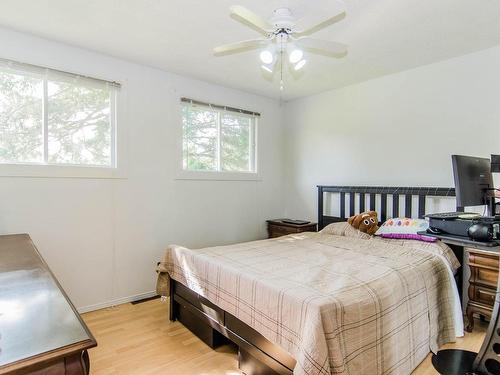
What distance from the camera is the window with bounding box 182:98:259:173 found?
11.6 ft

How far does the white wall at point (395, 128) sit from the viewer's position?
274 centimetres

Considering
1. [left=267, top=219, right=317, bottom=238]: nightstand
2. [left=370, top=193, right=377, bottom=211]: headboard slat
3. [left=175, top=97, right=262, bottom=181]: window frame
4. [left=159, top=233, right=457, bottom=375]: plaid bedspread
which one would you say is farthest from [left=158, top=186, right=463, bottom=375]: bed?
[left=175, top=97, right=262, bottom=181]: window frame

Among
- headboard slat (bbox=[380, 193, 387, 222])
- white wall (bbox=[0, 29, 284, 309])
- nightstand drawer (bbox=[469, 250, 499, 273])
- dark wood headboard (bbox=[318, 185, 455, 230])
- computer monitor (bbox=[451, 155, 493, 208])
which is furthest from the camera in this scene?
headboard slat (bbox=[380, 193, 387, 222])

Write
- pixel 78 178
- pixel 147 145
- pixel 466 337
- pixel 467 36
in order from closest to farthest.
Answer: pixel 466 337 < pixel 467 36 < pixel 78 178 < pixel 147 145

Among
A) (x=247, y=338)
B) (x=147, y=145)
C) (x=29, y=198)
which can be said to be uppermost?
(x=147, y=145)

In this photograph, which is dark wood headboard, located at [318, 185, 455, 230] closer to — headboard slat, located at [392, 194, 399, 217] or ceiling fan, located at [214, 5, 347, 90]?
headboard slat, located at [392, 194, 399, 217]

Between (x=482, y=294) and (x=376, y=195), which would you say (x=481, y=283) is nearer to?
(x=482, y=294)

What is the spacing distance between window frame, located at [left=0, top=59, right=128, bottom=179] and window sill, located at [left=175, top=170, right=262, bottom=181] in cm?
Result: 66

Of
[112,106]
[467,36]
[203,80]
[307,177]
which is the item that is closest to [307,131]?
[307,177]

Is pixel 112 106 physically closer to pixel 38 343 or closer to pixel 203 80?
pixel 203 80

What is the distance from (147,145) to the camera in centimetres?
315

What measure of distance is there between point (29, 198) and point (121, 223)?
78 cm

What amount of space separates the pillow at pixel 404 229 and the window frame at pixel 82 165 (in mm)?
2608

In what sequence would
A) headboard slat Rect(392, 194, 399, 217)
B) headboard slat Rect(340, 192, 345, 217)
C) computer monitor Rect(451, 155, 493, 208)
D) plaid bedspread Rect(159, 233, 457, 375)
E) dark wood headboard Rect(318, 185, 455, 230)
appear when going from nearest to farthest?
plaid bedspread Rect(159, 233, 457, 375) < computer monitor Rect(451, 155, 493, 208) < dark wood headboard Rect(318, 185, 455, 230) < headboard slat Rect(392, 194, 399, 217) < headboard slat Rect(340, 192, 345, 217)
